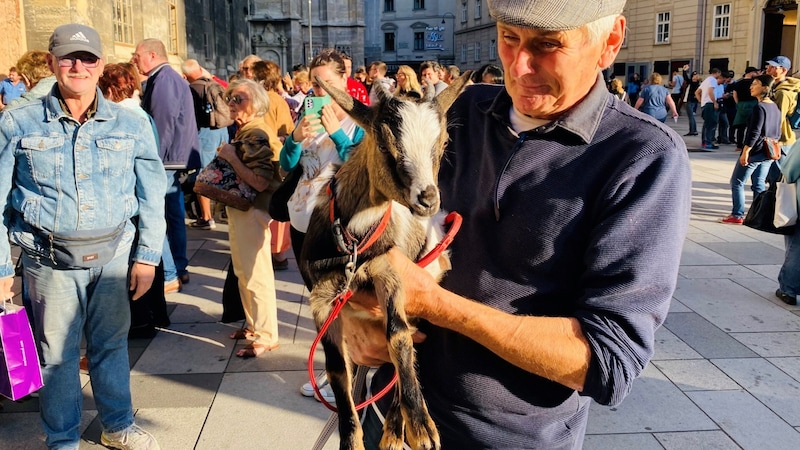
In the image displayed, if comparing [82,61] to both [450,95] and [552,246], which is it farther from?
[552,246]

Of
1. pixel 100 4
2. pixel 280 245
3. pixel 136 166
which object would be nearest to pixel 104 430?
pixel 136 166

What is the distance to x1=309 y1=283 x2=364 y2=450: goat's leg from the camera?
7.65 feet

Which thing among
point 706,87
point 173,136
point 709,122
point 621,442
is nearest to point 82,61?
point 173,136

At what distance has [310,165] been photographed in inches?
185

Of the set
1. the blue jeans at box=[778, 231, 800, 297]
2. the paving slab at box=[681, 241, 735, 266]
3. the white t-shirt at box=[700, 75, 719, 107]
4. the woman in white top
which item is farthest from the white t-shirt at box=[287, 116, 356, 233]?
the white t-shirt at box=[700, 75, 719, 107]

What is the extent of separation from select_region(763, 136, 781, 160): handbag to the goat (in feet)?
30.3

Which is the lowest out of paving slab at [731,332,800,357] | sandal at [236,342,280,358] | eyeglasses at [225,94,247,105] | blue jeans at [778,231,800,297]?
paving slab at [731,332,800,357]

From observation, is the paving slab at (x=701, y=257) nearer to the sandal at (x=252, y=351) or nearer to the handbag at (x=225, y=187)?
the sandal at (x=252, y=351)

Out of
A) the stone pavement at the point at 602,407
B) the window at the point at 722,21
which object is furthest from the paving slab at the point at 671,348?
the window at the point at 722,21

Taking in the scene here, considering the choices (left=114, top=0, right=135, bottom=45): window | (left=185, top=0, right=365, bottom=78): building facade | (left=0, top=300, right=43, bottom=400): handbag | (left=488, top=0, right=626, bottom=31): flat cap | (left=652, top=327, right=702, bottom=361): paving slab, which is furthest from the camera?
(left=185, top=0, right=365, bottom=78): building facade

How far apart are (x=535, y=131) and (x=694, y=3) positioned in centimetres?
4049

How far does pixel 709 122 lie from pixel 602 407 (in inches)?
682

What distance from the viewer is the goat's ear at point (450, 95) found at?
→ 7.80 ft

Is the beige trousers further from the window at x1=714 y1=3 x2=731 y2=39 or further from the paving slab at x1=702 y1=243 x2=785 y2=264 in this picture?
the window at x1=714 y1=3 x2=731 y2=39
